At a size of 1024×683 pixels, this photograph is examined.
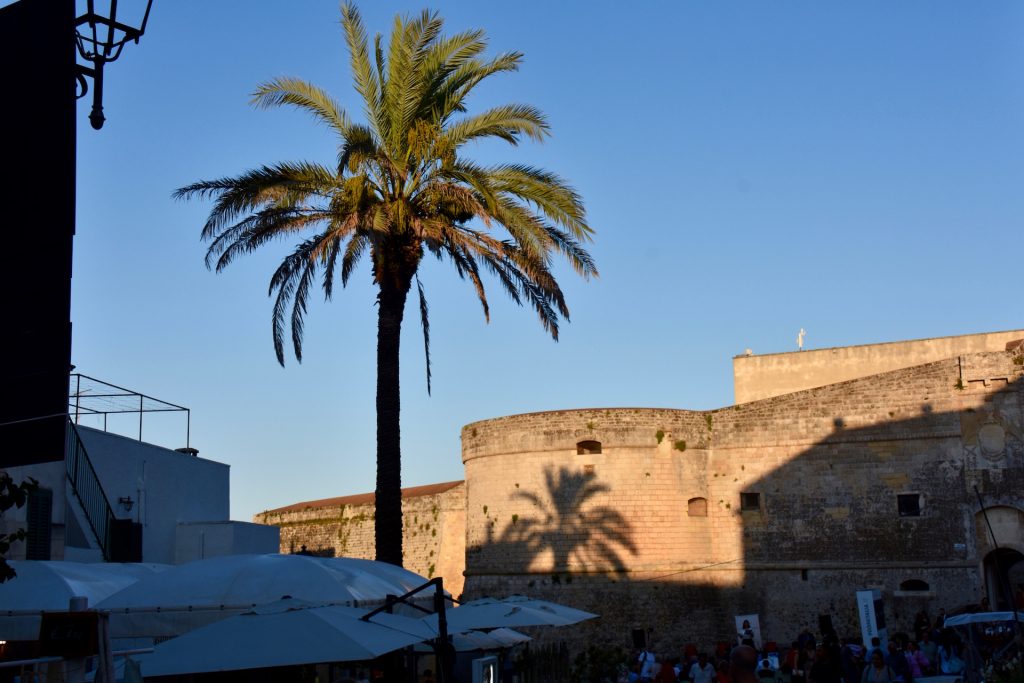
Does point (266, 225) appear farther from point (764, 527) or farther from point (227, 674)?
point (764, 527)

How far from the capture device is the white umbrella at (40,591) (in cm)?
1239

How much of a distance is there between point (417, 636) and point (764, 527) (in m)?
18.5

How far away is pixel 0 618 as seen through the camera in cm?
1233

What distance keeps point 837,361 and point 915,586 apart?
1053 centimetres

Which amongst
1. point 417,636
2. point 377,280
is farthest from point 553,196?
point 417,636

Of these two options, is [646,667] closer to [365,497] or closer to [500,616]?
[500,616]

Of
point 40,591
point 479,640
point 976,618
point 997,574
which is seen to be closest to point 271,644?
point 40,591

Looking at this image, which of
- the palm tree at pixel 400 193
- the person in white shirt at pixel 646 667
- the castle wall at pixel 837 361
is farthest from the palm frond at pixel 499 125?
the castle wall at pixel 837 361

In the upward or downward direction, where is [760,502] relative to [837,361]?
downward

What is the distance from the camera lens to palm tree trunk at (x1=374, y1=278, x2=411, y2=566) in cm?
1805

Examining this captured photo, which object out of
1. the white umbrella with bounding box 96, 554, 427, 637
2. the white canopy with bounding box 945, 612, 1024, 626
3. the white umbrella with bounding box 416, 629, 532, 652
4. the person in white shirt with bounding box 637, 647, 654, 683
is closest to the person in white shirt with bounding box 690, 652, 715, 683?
the person in white shirt with bounding box 637, 647, 654, 683

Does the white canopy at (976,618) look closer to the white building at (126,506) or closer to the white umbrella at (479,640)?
the white umbrella at (479,640)

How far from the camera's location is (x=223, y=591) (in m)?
Result: 12.3

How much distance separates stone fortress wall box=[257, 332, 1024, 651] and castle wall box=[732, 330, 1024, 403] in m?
7.24
